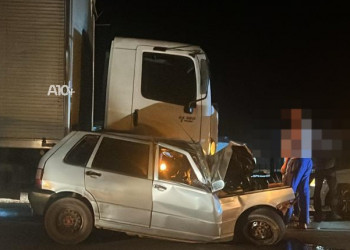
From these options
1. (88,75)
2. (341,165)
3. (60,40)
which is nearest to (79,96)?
(88,75)

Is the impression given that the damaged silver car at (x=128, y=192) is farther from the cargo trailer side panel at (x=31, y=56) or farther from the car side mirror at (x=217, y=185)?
the cargo trailer side panel at (x=31, y=56)

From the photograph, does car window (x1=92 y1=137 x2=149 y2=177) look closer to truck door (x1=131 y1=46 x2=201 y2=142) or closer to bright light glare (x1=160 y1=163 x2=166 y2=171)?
bright light glare (x1=160 y1=163 x2=166 y2=171)

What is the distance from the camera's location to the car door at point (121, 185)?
670 cm

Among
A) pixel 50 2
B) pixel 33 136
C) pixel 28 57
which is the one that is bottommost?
pixel 33 136

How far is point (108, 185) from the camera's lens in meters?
6.74

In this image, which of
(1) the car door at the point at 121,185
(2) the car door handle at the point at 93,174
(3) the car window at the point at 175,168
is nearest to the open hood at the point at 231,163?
(3) the car window at the point at 175,168

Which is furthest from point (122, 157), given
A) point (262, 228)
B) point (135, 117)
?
point (262, 228)

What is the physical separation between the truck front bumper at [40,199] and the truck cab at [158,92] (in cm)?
162

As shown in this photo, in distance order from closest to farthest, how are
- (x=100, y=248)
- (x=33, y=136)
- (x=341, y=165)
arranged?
1. (x=100, y=248)
2. (x=33, y=136)
3. (x=341, y=165)

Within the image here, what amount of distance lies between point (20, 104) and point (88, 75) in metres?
1.57

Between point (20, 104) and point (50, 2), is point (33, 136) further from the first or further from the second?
point (50, 2)

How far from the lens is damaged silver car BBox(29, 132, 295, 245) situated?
6703 millimetres

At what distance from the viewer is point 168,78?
7.99 meters

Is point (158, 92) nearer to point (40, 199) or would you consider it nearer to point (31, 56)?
point (31, 56)
